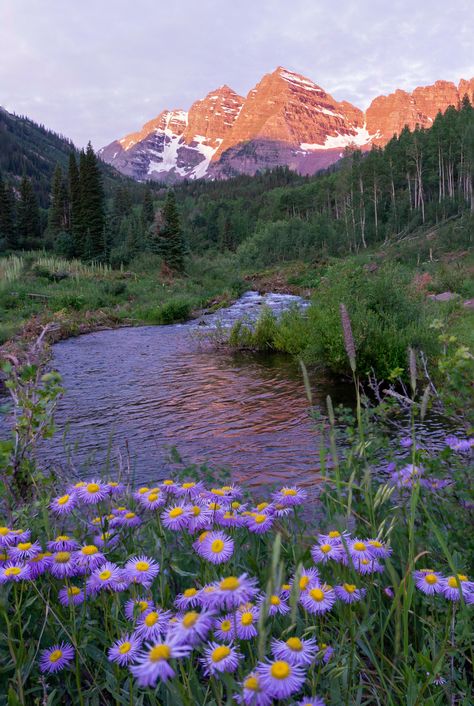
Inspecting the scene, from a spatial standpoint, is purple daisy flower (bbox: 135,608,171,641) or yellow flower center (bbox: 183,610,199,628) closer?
yellow flower center (bbox: 183,610,199,628)

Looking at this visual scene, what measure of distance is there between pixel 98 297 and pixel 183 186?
5532 inches

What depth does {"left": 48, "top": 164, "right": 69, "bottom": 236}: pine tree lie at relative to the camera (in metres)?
48.9

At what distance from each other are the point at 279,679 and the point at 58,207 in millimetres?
55084

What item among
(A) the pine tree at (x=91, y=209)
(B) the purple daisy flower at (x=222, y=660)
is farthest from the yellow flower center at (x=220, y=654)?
(A) the pine tree at (x=91, y=209)

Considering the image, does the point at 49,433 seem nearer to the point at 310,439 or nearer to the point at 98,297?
the point at 310,439

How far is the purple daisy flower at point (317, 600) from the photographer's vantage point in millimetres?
1128

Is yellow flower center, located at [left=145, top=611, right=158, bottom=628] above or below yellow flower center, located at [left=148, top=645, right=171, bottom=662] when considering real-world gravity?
below

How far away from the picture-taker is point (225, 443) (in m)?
6.22

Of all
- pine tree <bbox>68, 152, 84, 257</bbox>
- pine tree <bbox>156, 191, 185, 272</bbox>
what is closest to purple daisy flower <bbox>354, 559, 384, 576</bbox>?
pine tree <bbox>156, 191, 185, 272</bbox>

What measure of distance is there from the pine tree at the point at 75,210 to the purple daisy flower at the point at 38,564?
4222cm

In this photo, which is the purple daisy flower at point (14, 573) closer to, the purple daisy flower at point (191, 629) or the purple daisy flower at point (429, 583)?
the purple daisy flower at point (191, 629)

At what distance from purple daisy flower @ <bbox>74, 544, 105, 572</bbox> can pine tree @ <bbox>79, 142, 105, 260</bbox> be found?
3966 cm

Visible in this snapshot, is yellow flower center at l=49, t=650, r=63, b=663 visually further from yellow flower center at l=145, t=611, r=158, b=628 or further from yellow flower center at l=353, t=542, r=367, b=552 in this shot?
yellow flower center at l=353, t=542, r=367, b=552

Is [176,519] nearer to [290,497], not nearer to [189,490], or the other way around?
[189,490]
